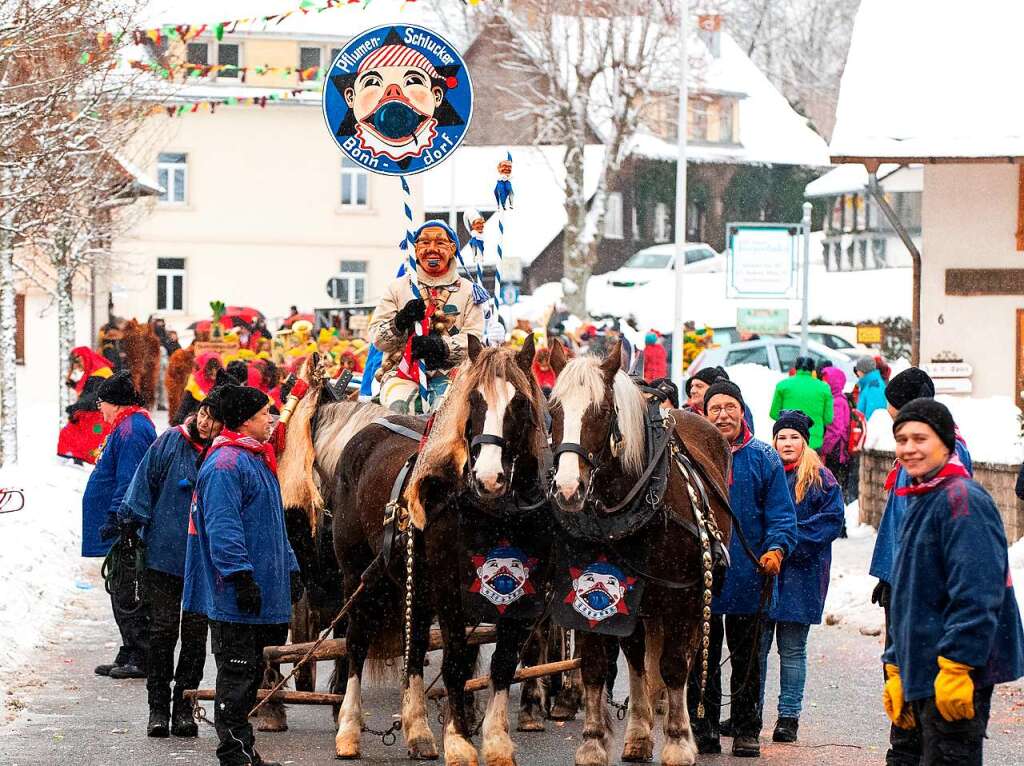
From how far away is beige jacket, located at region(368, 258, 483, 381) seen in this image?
1026cm

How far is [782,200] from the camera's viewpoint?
215 ft

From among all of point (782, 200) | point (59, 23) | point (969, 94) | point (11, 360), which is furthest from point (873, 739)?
point (782, 200)

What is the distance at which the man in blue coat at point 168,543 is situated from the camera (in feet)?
29.6

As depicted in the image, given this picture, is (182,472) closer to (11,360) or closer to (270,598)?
(270,598)

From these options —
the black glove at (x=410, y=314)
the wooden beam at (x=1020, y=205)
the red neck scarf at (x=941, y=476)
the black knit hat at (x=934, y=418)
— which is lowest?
the red neck scarf at (x=941, y=476)

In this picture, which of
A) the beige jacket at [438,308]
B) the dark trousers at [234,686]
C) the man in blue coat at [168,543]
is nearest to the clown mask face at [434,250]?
the beige jacket at [438,308]

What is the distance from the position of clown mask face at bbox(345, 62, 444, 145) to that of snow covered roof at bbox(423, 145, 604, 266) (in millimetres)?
46425

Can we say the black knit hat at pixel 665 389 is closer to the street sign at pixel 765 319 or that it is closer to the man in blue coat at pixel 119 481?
the man in blue coat at pixel 119 481

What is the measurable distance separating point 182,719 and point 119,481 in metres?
1.91

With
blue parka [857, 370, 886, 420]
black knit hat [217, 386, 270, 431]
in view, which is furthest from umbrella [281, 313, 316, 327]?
black knit hat [217, 386, 270, 431]

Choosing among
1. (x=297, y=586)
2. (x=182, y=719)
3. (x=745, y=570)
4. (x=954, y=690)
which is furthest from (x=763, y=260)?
(x=954, y=690)

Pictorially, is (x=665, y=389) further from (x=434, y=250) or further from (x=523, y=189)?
(x=523, y=189)

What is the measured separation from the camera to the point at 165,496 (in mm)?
9242

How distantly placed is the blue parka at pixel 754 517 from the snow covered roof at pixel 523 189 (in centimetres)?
4944
